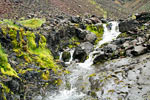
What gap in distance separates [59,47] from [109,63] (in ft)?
34.8

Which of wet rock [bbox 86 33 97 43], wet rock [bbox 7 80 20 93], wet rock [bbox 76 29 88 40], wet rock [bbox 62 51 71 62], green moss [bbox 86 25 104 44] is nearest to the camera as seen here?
wet rock [bbox 7 80 20 93]

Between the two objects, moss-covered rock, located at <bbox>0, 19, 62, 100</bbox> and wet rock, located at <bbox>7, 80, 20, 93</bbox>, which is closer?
wet rock, located at <bbox>7, 80, 20, 93</bbox>

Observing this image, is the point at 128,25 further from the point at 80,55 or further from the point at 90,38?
the point at 80,55

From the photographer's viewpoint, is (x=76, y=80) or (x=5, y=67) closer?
(x=5, y=67)

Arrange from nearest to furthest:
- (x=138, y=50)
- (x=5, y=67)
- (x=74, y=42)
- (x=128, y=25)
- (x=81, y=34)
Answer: (x=5, y=67)
(x=138, y=50)
(x=74, y=42)
(x=81, y=34)
(x=128, y=25)

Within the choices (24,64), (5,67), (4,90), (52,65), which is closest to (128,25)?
(52,65)

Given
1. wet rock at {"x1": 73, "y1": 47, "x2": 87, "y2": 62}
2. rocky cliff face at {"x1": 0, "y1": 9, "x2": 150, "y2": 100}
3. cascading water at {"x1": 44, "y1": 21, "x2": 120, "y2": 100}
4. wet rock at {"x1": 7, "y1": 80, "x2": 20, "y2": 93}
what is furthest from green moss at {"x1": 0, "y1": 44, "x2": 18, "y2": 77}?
wet rock at {"x1": 73, "y1": 47, "x2": 87, "y2": 62}

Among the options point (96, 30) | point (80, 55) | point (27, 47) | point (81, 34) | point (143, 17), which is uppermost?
point (143, 17)

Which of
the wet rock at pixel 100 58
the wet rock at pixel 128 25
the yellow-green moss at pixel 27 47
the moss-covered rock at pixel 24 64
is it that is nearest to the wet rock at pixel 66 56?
the yellow-green moss at pixel 27 47

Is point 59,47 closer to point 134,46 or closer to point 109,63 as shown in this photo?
point 109,63

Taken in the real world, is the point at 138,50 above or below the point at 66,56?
above

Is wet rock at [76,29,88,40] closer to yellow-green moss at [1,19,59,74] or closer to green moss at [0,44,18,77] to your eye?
yellow-green moss at [1,19,59,74]

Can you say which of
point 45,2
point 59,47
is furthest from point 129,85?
point 45,2

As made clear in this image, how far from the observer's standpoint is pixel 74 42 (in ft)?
111
